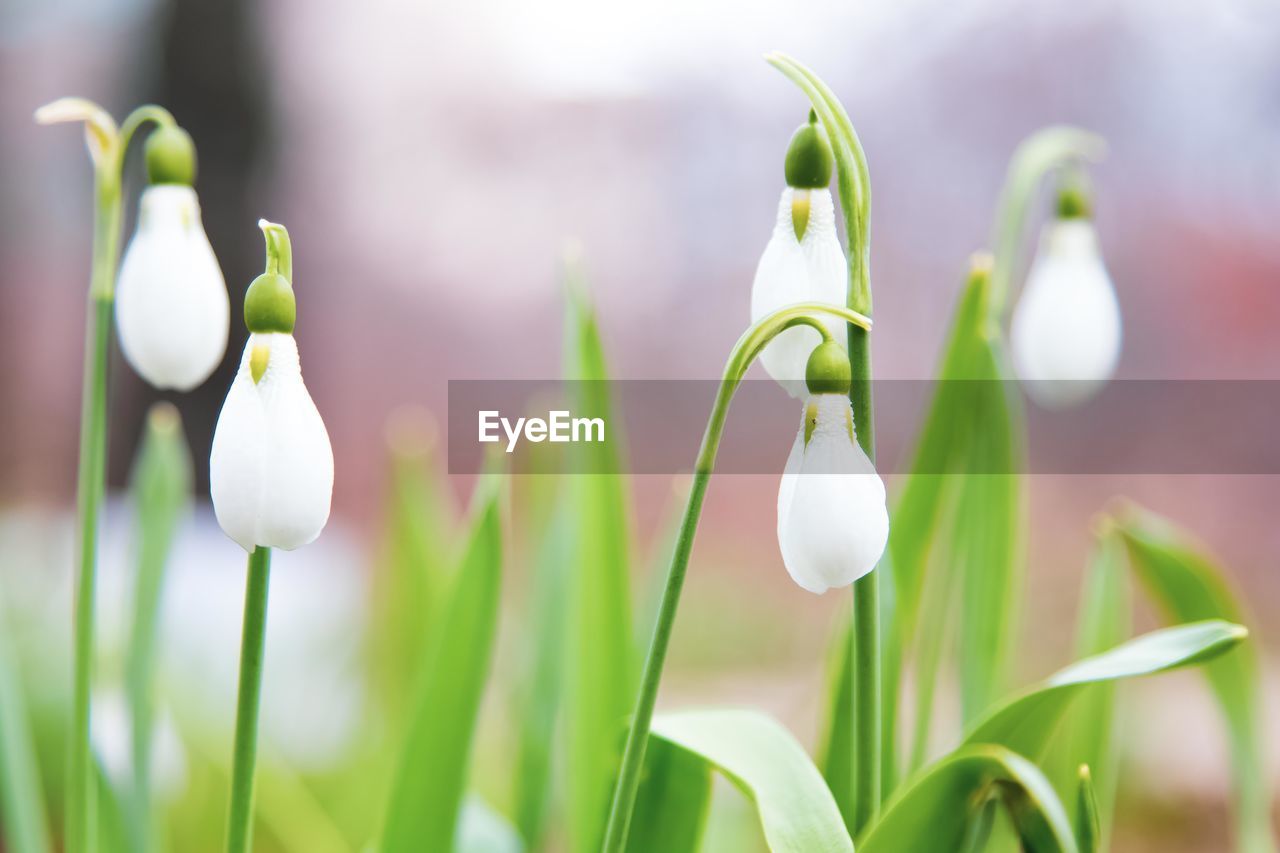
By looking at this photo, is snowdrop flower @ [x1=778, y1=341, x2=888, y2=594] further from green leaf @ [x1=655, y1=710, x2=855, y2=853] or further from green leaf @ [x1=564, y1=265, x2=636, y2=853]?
green leaf @ [x1=564, y1=265, x2=636, y2=853]

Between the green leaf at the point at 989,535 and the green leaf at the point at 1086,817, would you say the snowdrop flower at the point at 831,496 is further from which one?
the green leaf at the point at 989,535

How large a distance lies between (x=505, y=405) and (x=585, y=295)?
10.0 feet

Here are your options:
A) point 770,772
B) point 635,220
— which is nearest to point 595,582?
point 770,772

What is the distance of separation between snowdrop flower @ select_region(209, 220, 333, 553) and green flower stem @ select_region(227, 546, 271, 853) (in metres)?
0.01

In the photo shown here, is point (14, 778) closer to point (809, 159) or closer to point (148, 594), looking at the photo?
point (148, 594)

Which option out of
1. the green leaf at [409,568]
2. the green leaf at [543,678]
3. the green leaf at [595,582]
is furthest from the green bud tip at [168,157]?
the green leaf at [409,568]

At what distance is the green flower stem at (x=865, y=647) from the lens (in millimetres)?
377

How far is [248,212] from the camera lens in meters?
2.51

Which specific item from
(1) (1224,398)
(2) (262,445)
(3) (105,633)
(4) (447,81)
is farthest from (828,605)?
(2) (262,445)

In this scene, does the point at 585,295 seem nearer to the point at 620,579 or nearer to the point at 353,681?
the point at 620,579

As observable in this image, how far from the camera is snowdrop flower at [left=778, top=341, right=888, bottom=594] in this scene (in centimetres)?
34

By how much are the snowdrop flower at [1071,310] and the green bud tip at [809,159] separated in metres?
0.34

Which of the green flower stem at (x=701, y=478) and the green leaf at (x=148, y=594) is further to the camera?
the green leaf at (x=148, y=594)

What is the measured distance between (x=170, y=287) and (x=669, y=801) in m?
0.32
